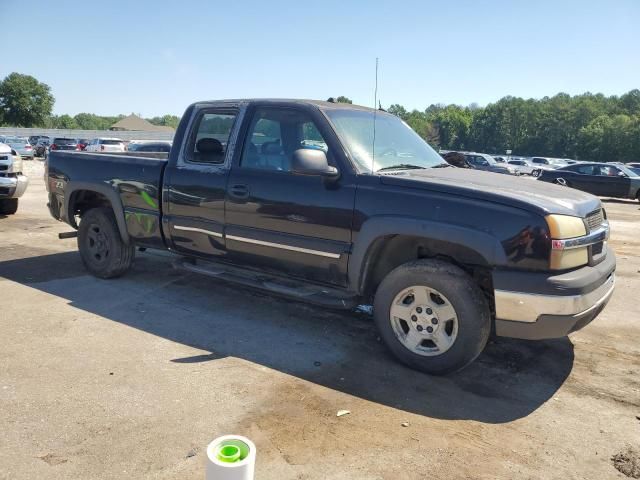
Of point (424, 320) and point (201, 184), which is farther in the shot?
point (201, 184)

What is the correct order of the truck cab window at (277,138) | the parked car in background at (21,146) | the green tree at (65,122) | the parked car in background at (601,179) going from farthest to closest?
1. the green tree at (65,122)
2. the parked car in background at (21,146)
3. the parked car in background at (601,179)
4. the truck cab window at (277,138)

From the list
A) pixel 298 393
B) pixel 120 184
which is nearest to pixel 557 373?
pixel 298 393

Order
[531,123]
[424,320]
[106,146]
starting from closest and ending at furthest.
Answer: [424,320] → [106,146] → [531,123]

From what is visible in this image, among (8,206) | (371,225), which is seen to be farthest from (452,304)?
(8,206)

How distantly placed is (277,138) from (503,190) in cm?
199

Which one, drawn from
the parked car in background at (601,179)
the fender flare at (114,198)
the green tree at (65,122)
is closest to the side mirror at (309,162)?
the fender flare at (114,198)

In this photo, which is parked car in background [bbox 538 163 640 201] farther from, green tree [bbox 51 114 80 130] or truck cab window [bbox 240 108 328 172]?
green tree [bbox 51 114 80 130]

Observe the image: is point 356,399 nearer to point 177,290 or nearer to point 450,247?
point 450,247

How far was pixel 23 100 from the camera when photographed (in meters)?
80.6

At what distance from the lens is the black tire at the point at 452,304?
3.62 metres

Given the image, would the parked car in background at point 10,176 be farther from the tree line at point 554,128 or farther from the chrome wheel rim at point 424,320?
the tree line at point 554,128

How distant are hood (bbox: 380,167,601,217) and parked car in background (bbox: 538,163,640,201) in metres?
16.2

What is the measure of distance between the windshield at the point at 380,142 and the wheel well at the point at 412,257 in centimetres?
63

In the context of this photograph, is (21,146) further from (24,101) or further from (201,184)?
(24,101)
